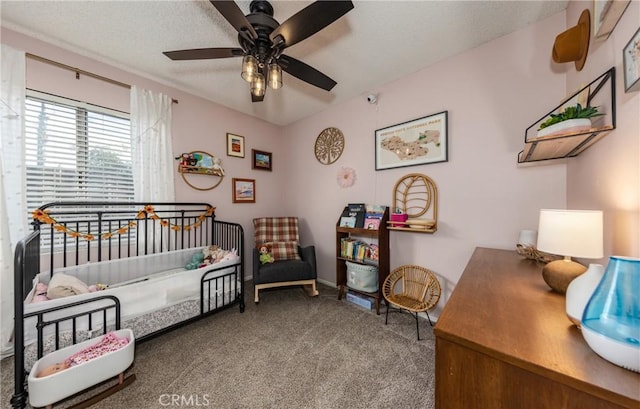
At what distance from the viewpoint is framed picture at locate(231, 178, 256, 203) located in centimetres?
325

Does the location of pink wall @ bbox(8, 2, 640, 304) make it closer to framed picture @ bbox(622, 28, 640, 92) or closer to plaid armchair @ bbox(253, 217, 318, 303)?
framed picture @ bbox(622, 28, 640, 92)

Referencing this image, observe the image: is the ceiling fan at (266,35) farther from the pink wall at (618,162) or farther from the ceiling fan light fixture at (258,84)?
the pink wall at (618,162)

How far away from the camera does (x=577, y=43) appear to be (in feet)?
4.30

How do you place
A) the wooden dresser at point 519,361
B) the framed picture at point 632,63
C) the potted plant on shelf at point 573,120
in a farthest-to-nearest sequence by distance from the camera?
1. the potted plant on shelf at point 573,120
2. the framed picture at point 632,63
3. the wooden dresser at point 519,361

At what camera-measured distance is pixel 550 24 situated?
1.65 m

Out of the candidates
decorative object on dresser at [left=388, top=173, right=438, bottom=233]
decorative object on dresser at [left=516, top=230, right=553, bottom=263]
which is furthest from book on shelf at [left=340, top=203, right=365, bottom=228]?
decorative object on dresser at [left=516, top=230, right=553, bottom=263]

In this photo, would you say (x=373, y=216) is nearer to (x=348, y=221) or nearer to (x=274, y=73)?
(x=348, y=221)

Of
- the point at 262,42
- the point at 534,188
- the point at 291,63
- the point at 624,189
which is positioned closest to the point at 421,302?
the point at 534,188

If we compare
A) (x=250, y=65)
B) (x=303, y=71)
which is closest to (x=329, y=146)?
(x=303, y=71)

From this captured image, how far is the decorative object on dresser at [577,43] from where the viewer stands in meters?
1.25

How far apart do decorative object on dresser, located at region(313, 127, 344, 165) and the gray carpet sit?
6.59 feet

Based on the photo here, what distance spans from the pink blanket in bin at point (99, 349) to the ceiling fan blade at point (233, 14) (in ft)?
6.91

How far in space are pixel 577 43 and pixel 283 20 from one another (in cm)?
190

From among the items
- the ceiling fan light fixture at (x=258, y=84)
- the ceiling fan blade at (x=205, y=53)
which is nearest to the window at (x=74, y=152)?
the ceiling fan blade at (x=205, y=53)
